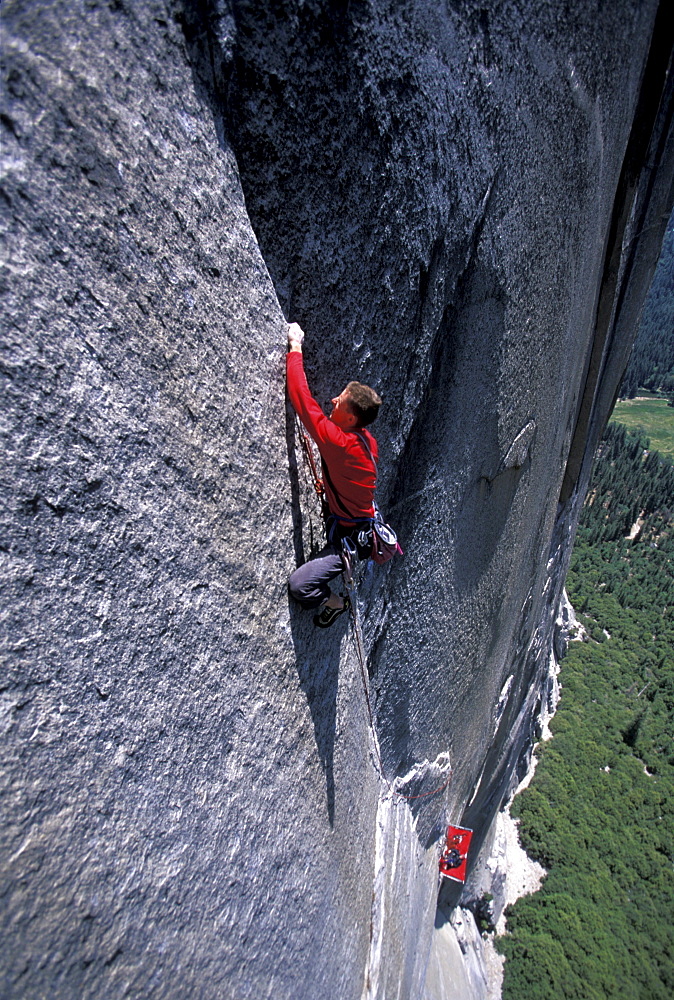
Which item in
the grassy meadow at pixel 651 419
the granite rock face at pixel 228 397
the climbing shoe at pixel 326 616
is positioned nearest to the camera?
the granite rock face at pixel 228 397

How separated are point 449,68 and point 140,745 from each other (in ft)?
8.69

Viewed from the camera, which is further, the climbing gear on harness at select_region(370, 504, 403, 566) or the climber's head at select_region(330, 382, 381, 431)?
the climbing gear on harness at select_region(370, 504, 403, 566)

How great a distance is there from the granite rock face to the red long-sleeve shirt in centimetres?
11

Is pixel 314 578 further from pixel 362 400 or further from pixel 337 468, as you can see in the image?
pixel 362 400

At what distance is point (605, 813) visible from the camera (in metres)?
14.5

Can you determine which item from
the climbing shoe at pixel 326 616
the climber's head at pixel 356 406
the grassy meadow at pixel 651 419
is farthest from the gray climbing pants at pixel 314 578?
the grassy meadow at pixel 651 419

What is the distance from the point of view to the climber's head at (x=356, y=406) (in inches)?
78.3

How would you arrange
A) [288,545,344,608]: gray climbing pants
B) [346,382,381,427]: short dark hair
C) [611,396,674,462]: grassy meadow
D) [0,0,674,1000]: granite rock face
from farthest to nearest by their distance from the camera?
[611,396,674,462]: grassy meadow
[288,545,344,608]: gray climbing pants
[346,382,381,427]: short dark hair
[0,0,674,1000]: granite rock face

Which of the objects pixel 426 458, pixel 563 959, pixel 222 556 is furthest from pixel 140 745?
pixel 563 959

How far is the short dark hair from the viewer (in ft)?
6.52

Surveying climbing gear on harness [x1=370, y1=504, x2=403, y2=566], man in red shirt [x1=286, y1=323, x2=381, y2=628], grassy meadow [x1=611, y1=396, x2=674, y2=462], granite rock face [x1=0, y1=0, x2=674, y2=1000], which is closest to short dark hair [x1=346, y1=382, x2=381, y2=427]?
man in red shirt [x1=286, y1=323, x2=381, y2=628]

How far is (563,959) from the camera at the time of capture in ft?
36.1

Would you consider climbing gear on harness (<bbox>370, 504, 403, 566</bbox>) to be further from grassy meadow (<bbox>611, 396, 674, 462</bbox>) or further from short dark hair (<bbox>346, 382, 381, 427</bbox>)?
grassy meadow (<bbox>611, 396, 674, 462</bbox>)

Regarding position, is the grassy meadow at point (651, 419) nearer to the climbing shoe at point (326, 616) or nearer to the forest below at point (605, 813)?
the forest below at point (605, 813)
